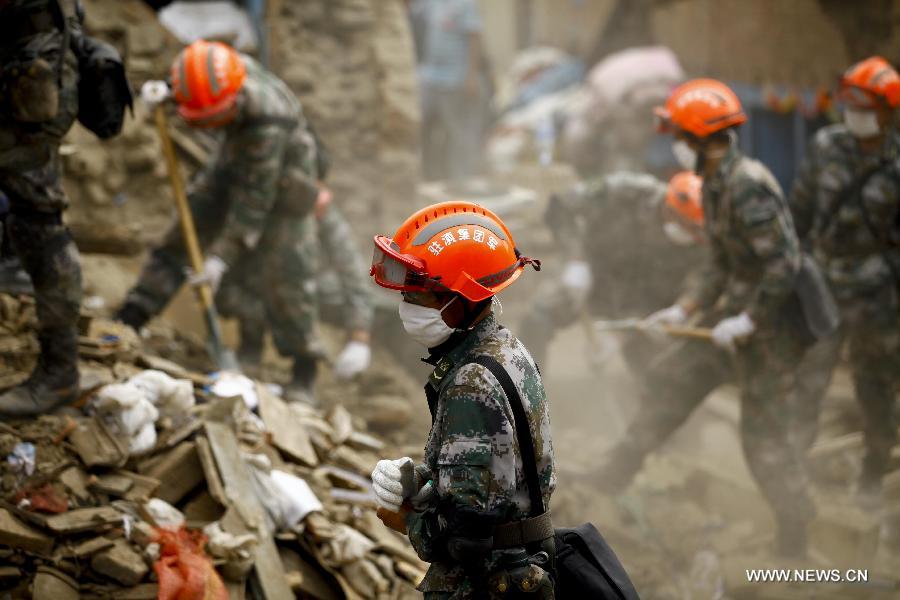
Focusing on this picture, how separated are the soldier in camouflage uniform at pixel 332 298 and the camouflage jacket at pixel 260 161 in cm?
48

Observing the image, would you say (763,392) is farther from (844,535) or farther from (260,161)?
(260,161)

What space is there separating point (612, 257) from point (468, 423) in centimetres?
518

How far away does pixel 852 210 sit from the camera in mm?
6555

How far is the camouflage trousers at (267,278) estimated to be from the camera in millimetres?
6543

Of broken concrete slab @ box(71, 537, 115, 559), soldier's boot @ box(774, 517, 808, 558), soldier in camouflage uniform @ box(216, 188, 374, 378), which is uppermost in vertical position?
broken concrete slab @ box(71, 537, 115, 559)

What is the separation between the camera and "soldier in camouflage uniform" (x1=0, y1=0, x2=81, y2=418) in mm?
4309

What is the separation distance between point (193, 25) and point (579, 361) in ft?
16.1

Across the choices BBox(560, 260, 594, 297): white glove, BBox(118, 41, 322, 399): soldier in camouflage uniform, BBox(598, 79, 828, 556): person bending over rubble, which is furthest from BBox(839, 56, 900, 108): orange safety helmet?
BBox(118, 41, 322, 399): soldier in camouflage uniform

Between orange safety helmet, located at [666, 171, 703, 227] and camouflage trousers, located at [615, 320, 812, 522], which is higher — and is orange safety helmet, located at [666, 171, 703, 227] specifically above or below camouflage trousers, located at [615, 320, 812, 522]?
above

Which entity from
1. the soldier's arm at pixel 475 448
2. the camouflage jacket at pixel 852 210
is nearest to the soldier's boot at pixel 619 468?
the camouflage jacket at pixel 852 210

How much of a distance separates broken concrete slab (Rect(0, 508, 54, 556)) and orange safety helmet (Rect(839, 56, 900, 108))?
5453 millimetres

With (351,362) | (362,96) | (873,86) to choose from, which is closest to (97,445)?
(351,362)

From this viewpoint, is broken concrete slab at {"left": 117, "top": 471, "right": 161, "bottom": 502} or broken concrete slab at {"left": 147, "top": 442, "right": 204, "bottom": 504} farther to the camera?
broken concrete slab at {"left": 147, "top": 442, "right": 204, "bottom": 504}

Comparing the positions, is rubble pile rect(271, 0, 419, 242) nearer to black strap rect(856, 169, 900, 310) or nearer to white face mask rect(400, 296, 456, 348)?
Result: black strap rect(856, 169, 900, 310)
